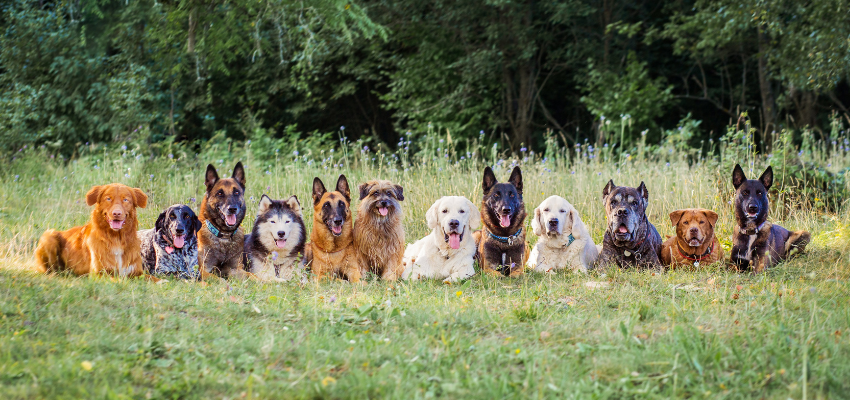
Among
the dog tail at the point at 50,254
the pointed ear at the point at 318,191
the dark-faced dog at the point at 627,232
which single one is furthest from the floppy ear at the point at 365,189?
the dog tail at the point at 50,254

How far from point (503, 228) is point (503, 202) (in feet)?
1.06

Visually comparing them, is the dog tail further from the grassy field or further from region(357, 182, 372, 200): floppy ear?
region(357, 182, 372, 200): floppy ear

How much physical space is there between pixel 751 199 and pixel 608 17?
14080 mm

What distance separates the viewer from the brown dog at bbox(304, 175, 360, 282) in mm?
7215

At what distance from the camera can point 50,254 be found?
7.22 meters

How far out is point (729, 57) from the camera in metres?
21.8

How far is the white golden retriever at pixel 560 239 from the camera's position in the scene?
25.3 ft

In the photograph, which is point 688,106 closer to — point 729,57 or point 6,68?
point 729,57

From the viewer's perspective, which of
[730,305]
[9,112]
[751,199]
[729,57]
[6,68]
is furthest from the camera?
[729,57]

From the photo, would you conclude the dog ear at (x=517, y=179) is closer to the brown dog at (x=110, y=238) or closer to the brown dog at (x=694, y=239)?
the brown dog at (x=694, y=239)

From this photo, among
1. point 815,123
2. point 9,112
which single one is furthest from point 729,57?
point 9,112

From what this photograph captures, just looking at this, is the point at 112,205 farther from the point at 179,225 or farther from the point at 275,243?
the point at 275,243

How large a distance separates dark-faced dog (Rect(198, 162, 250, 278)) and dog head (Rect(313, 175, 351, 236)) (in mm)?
782

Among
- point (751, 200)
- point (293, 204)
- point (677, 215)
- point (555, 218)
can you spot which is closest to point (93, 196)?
point (293, 204)
